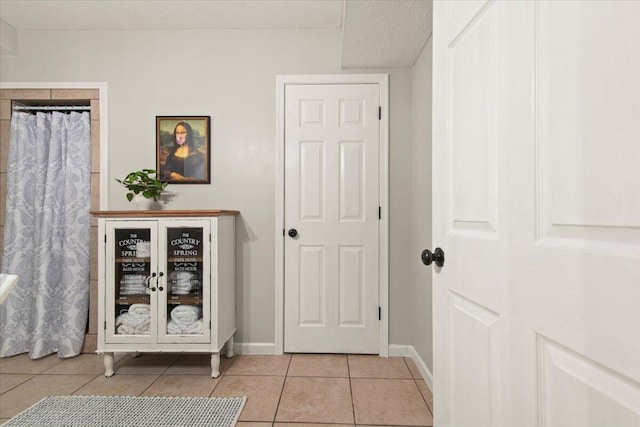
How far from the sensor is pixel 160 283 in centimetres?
219

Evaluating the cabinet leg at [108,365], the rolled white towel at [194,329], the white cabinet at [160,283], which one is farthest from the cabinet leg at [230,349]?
the cabinet leg at [108,365]

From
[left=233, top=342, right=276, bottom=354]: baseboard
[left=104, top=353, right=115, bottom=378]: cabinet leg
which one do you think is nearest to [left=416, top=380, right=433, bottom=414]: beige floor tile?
[left=233, top=342, right=276, bottom=354]: baseboard

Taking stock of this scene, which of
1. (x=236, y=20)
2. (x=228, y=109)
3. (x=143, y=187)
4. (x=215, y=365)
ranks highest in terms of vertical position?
(x=236, y=20)

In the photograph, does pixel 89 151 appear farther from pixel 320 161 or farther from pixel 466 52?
pixel 466 52

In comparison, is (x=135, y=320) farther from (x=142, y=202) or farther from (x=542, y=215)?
(x=542, y=215)

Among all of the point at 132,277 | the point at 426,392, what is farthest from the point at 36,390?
the point at 426,392

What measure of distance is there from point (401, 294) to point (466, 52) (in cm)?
197

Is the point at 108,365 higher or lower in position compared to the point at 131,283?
lower

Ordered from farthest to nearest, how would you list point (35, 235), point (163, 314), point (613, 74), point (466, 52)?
1. point (35, 235)
2. point (163, 314)
3. point (466, 52)
4. point (613, 74)

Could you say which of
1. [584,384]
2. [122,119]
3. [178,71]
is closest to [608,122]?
[584,384]

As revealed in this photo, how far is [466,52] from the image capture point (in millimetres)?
956

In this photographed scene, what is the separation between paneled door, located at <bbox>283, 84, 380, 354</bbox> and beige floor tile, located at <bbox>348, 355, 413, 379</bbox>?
137 millimetres

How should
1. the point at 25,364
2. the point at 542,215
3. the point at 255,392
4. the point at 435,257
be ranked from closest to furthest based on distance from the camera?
the point at 542,215
the point at 435,257
the point at 255,392
the point at 25,364

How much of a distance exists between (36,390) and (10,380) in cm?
31
